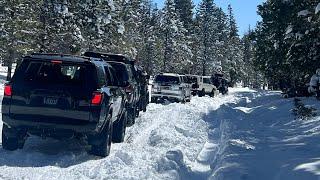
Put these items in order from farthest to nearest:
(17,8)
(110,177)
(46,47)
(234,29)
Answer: (234,29) < (46,47) < (17,8) < (110,177)

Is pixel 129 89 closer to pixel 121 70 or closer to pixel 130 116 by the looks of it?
pixel 121 70

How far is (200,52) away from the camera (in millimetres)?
94250

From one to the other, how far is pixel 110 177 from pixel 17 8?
31857 mm

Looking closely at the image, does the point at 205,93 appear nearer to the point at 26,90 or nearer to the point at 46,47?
the point at 46,47

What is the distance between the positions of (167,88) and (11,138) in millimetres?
19470

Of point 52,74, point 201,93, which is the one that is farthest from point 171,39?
point 52,74

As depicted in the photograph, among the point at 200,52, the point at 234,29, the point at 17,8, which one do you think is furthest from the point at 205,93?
the point at 234,29

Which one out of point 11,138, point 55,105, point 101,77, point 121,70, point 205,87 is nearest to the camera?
point 55,105

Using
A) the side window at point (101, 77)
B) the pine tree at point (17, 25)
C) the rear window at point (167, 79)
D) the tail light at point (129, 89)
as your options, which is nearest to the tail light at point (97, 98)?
the side window at point (101, 77)

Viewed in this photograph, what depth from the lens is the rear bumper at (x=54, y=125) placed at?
9422mm

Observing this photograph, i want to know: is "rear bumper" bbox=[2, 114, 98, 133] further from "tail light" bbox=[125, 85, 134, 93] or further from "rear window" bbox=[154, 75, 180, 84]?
"rear window" bbox=[154, 75, 180, 84]

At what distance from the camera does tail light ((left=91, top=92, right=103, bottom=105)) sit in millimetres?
9508

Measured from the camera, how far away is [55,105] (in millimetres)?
9414

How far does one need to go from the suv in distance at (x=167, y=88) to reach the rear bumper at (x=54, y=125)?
63.8ft
